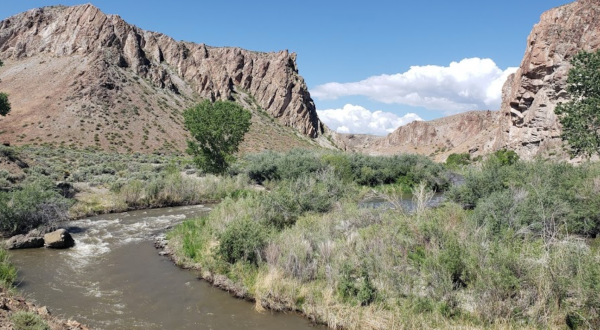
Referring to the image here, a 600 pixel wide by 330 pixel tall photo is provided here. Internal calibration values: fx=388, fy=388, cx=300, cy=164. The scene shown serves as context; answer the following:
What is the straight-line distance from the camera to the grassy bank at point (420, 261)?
8.24m

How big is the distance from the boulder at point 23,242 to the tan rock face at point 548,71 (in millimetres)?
52866

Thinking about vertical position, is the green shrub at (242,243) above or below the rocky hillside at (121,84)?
below

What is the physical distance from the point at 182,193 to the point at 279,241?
18.0 m

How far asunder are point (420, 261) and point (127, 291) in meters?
8.63

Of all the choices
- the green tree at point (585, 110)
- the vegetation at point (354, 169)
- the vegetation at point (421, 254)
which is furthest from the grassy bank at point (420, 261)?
the vegetation at point (354, 169)

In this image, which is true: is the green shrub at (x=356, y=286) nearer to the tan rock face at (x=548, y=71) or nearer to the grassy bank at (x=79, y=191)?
the grassy bank at (x=79, y=191)

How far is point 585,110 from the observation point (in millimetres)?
19203

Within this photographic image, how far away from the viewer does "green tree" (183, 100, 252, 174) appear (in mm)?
→ 34469

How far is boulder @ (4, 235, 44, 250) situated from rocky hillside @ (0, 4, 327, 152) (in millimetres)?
48366

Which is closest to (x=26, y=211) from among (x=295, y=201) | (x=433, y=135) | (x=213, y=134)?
Result: (x=295, y=201)

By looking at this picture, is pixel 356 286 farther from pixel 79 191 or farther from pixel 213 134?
pixel 213 134

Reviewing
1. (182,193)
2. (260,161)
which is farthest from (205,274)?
(260,161)

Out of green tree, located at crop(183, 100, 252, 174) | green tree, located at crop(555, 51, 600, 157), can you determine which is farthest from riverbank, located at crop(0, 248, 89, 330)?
green tree, located at crop(183, 100, 252, 174)

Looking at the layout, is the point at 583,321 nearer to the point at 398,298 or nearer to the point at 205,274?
the point at 398,298
